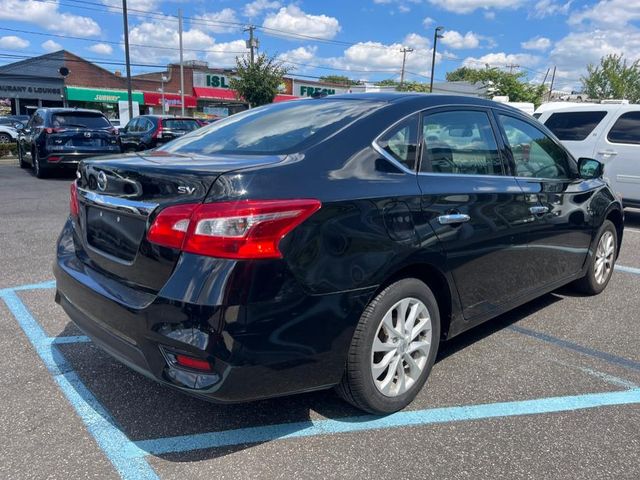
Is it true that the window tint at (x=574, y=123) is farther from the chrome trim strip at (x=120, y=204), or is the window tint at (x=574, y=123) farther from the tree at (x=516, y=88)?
the tree at (x=516, y=88)

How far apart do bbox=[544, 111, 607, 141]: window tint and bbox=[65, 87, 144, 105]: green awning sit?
4003cm

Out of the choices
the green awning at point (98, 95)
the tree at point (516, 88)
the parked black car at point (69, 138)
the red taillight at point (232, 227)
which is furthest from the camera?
the tree at point (516, 88)

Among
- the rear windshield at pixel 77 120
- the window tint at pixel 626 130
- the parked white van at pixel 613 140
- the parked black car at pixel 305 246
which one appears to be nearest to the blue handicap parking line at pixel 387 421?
the parked black car at pixel 305 246

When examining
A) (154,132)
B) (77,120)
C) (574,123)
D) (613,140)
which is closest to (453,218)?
(613,140)

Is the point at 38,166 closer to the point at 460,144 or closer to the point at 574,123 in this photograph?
the point at 574,123

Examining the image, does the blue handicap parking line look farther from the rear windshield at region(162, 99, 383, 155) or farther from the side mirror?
the side mirror

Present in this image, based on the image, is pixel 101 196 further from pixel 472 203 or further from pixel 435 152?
pixel 472 203

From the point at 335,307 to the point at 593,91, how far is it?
1879 inches

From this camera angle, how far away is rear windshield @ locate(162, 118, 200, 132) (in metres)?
14.7

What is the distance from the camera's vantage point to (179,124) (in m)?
15.1

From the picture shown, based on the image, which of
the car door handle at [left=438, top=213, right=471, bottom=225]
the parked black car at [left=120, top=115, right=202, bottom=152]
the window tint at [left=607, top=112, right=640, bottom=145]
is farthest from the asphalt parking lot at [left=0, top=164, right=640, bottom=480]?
the parked black car at [left=120, top=115, right=202, bottom=152]

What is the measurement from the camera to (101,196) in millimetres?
2635

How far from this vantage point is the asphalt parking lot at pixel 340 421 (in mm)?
2389

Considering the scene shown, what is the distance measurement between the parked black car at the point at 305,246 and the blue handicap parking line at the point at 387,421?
0.35 ft
